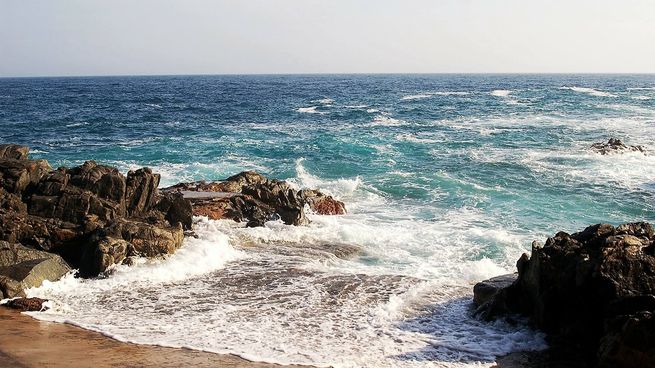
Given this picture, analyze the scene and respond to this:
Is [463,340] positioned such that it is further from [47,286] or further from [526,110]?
[526,110]

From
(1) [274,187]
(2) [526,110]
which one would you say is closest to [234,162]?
(1) [274,187]

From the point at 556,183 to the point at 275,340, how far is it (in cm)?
2004

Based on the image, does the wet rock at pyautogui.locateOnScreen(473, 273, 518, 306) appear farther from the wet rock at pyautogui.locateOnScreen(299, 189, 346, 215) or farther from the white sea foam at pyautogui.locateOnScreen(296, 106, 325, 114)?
the white sea foam at pyautogui.locateOnScreen(296, 106, 325, 114)

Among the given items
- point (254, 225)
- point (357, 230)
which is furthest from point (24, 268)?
point (357, 230)

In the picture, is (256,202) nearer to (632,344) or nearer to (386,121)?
(632,344)

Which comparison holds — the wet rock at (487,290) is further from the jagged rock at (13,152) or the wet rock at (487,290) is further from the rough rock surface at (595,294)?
the jagged rock at (13,152)

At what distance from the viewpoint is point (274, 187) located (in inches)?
851

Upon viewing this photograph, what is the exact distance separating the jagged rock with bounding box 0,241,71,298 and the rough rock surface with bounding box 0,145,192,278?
0.18 feet

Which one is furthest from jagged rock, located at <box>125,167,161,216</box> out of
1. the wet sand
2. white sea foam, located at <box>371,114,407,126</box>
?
white sea foam, located at <box>371,114,407,126</box>

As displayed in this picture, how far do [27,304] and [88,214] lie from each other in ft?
14.0

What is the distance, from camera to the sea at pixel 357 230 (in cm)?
1091

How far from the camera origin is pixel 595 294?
10594 mm

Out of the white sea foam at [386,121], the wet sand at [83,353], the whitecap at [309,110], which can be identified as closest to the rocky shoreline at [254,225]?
the wet sand at [83,353]

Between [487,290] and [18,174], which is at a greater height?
[18,174]
